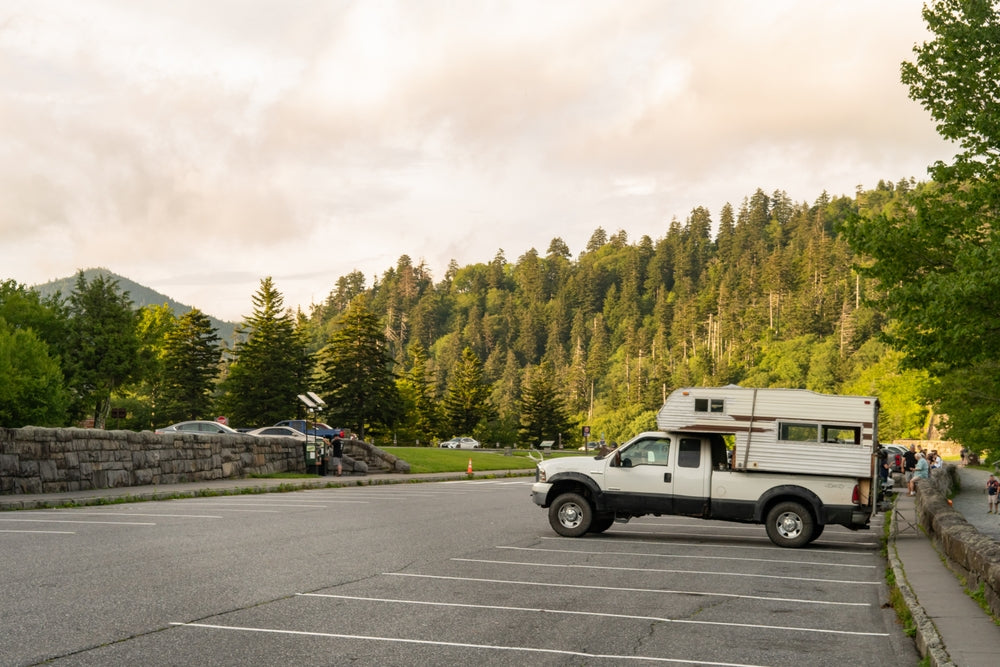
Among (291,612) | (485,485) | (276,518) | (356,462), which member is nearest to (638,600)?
(291,612)

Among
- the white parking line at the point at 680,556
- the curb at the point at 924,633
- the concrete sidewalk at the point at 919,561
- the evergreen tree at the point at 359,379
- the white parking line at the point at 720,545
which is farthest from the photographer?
the evergreen tree at the point at 359,379

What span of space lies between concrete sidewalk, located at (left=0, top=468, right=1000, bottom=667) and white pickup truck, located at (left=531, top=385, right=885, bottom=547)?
4.50 feet

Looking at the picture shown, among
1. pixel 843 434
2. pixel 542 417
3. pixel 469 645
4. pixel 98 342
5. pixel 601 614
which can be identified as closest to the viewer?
pixel 469 645

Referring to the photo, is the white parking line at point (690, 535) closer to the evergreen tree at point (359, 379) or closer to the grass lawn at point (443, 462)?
the grass lawn at point (443, 462)

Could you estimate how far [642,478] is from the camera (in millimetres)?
17891

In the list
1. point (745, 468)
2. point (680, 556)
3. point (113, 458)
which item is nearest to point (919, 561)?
point (680, 556)

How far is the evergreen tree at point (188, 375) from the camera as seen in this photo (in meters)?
80.6

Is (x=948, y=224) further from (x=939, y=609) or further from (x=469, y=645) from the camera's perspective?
(x=469, y=645)

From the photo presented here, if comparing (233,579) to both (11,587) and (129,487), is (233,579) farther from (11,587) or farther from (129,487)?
(129,487)

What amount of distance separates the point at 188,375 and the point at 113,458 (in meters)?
57.9

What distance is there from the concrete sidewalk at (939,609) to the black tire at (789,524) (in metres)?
1.34

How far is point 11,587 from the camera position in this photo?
10211 millimetres

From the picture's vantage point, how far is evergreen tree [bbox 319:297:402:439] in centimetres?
8250

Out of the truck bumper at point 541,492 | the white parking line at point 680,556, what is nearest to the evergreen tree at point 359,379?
the truck bumper at point 541,492
